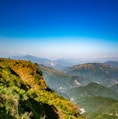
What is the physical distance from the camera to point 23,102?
23.8 metres

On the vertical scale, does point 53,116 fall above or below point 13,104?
below

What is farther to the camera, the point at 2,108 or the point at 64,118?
the point at 64,118

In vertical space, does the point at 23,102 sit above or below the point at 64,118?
above

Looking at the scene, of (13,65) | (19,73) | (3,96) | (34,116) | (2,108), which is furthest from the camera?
(13,65)

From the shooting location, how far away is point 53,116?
109 ft

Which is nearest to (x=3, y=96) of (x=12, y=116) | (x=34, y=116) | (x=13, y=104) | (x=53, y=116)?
(x=13, y=104)

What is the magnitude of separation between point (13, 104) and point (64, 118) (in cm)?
1650

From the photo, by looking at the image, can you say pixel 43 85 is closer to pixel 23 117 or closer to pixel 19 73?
pixel 19 73

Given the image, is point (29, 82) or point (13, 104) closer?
point (13, 104)

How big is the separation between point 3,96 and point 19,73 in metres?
38.7

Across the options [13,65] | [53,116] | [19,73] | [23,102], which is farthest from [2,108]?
[13,65]

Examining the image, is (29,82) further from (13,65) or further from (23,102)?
(23,102)

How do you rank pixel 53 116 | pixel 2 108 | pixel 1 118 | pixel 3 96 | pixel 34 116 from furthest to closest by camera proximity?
pixel 53 116 → pixel 34 116 → pixel 3 96 → pixel 2 108 → pixel 1 118

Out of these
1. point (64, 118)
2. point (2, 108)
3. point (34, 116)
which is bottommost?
point (64, 118)
